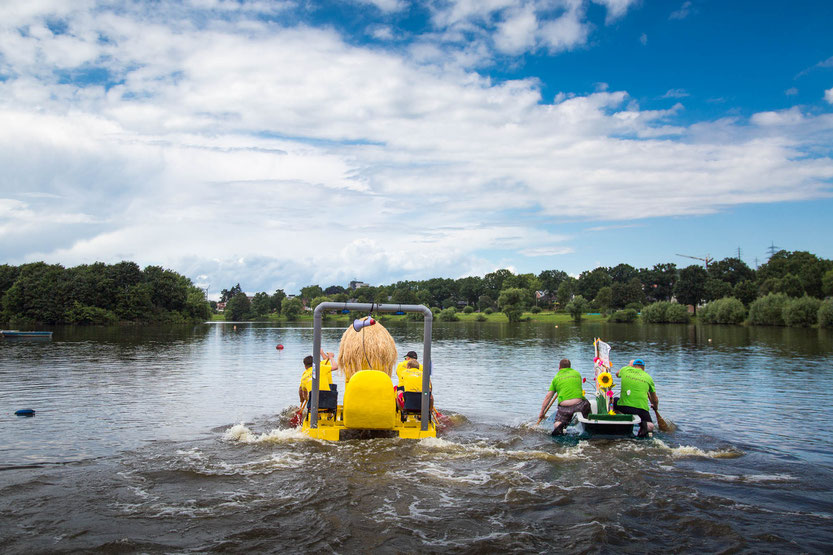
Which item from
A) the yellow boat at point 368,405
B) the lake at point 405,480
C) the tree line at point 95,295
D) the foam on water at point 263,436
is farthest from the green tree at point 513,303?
the foam on water at point 263,436

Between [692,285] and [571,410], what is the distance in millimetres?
139363

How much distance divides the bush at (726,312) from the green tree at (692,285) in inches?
1589

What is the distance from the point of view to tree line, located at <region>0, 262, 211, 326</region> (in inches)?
4232

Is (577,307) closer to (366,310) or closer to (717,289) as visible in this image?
(717,289)

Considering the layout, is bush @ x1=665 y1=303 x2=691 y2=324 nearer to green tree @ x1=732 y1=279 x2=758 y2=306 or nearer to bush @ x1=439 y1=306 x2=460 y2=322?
green tree @ x1=732 y1=279 x2=758 y2=306

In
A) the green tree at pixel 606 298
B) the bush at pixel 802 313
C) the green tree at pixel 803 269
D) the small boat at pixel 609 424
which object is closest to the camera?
the small boat at pixel 609 424

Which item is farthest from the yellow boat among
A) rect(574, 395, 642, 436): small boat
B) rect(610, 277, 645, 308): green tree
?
rect(610, 277, 645, 308): green tree

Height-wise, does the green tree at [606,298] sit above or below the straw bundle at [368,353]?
above

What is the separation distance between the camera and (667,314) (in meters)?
113

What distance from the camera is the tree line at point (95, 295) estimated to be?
107500mm

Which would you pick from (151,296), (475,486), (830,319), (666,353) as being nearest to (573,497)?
(475,486)

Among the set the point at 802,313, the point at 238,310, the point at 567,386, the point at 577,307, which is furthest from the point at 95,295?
the point at 802,313

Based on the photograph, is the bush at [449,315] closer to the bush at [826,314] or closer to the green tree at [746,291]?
the green tree at [746,291]

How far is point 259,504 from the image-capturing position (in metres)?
9.44
